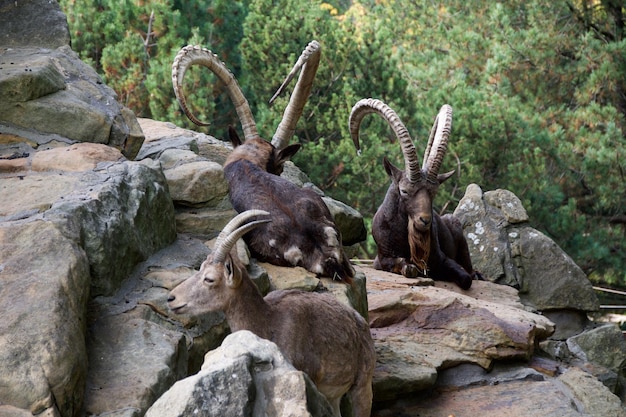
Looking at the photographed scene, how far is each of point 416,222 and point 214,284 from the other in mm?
4369

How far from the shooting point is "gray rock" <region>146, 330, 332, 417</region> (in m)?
2.71

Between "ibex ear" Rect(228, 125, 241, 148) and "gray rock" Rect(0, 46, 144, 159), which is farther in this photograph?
"ibex ear" Rect(228, 125, 241, 148)

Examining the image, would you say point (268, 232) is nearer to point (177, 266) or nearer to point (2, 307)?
point (177, 266)

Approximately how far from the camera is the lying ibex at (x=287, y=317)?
15.0 feet

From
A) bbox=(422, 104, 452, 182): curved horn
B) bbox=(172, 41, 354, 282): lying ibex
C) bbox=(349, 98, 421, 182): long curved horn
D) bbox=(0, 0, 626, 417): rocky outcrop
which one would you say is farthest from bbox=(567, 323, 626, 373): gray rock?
bbox=(172, 41, 354, 282): lying ibex

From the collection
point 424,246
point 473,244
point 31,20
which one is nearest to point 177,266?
point 31,20

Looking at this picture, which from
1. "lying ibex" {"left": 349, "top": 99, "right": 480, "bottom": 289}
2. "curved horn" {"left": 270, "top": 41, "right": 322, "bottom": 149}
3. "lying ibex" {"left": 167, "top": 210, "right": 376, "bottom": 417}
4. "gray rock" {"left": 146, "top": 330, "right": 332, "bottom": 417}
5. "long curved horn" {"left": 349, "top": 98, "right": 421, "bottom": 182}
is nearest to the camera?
"gray rock" {"left": 146, "top": 330, "right": 332, "bottom": 417}

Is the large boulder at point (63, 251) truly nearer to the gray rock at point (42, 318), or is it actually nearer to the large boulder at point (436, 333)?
the gray rock at point (42, 318)

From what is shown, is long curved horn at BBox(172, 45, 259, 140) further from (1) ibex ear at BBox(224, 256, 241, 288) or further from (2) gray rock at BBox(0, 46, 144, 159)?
(1) ibex ear at BBox(224, 256, 241, 288)

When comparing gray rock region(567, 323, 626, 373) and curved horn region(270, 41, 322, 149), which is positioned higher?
curved horn region(270, 41, 322, 149)

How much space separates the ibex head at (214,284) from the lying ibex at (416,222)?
4.26 metres

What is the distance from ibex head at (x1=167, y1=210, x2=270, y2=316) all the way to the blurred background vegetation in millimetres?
8417

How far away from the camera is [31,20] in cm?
687

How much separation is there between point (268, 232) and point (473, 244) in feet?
15.7
